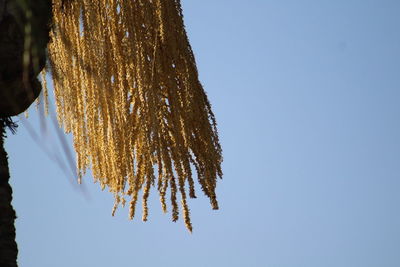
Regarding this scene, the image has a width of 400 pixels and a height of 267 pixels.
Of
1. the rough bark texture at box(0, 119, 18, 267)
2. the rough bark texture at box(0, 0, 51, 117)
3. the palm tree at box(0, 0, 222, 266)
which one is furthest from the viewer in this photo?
the palm tree at box(0, 0, 222, 266)

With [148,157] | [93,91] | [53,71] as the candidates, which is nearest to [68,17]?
[93,91]

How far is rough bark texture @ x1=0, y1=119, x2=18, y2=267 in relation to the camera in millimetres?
2429

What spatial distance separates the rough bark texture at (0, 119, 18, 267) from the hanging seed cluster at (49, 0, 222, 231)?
593 millimetres

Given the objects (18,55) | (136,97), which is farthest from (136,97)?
(18,55)

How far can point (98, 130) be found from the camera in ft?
10.6

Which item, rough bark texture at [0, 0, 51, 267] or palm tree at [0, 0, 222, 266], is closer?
rough bark texture at [0, 0, 51, 267]

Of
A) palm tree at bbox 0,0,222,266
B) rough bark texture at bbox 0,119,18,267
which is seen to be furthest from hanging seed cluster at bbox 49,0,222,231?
rough bark texture at bbox 0,119,18,267

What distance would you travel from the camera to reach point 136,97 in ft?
10.3

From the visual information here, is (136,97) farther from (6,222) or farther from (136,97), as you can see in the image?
(6,222)

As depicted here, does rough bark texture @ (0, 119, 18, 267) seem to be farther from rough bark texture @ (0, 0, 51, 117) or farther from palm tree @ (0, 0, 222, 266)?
palm tree @ (0, 0, 222, 266)

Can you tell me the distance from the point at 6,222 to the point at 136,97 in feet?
2.94

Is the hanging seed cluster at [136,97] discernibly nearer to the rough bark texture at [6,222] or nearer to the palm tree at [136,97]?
the palm tree at [136,97]

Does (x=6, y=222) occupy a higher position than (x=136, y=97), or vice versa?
(x=136, y=97)

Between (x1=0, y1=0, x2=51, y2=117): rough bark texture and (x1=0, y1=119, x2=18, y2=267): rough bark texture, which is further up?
(x1=0, y1=0, x2=51, y2=117): rough bark texture
